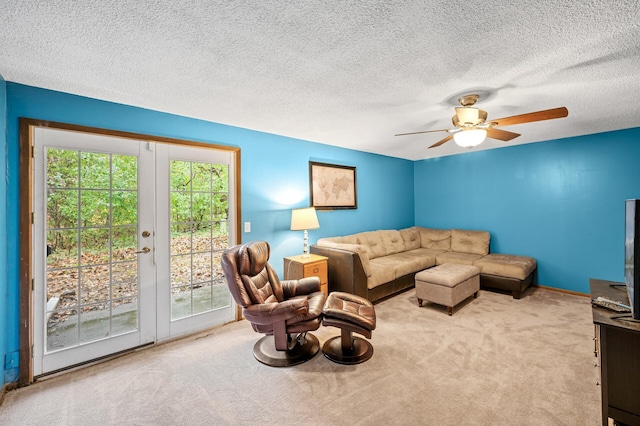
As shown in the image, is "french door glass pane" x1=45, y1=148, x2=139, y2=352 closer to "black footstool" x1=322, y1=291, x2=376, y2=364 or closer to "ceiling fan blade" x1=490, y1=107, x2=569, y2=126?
"black footstool" x1=322, y1=291, x2=376, y2=364

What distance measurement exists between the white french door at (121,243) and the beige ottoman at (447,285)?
2.56 metres

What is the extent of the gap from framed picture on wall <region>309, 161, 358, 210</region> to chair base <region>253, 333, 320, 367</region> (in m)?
2.12

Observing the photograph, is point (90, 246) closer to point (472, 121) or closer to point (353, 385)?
point (353, 385)

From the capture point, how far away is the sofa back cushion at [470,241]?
4.95m

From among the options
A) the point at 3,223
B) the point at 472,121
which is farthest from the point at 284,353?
the point at 472,121

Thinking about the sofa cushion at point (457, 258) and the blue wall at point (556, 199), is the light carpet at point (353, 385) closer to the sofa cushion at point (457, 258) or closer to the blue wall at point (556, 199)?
the sofa cushion at point (457, 258)

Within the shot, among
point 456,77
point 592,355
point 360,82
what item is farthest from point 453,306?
point 360,82

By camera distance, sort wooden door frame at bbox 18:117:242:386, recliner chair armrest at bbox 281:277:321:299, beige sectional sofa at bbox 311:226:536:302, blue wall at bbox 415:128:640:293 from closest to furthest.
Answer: wooden door frame at bbox 18:117:242:386, recliner chair armrest at bbox 281:277:321:299, beige sectional sofa at bbox 311:226:536:302, blue wall at bbox 415:128:640:293

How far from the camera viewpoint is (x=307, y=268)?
136 inches

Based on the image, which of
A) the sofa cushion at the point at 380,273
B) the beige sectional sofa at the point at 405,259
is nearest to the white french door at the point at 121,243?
the beige sectional sofa at the point at 405,259

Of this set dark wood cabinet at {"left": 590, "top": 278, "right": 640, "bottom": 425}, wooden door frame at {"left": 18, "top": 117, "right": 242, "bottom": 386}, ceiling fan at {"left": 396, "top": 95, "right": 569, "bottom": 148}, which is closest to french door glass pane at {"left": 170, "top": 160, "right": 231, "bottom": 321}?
wooden door frame at {"left": 18, "top": 117, "right": 242, "bottom": 386}

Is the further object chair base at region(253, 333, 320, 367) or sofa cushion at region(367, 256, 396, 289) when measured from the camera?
sofa cushion at region(367, 256, 396, 289)

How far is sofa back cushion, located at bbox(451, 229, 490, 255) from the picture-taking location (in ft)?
16.2

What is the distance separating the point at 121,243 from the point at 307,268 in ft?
6.47
